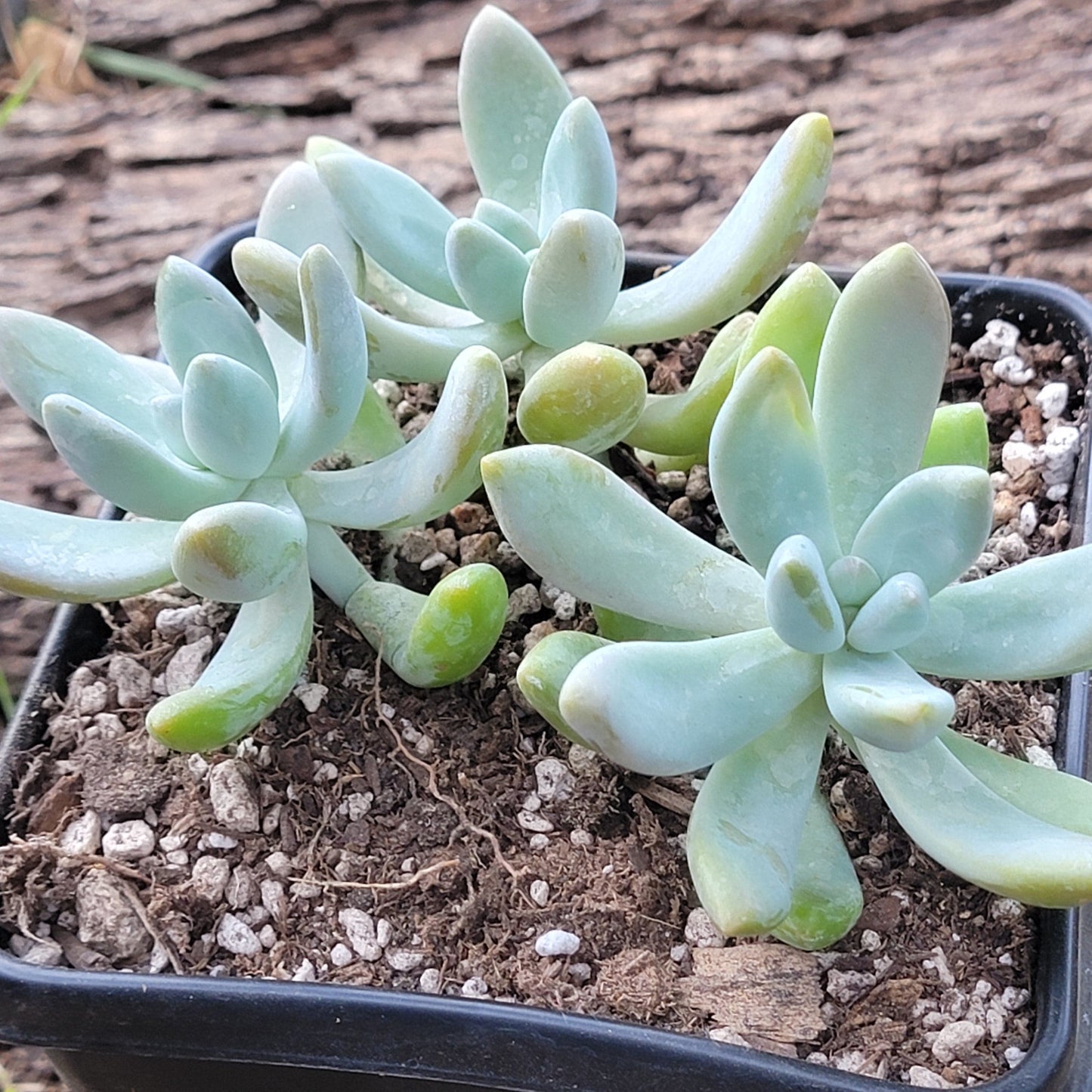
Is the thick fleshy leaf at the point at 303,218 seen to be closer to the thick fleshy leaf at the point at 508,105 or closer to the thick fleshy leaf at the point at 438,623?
the thick fleshy leaf at the point at 508,105

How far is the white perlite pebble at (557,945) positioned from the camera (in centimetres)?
69

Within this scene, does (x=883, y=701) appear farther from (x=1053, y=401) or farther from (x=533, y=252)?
(x=1053, y=401)

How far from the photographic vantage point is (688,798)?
0.75m

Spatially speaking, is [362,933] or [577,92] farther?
[577,92]

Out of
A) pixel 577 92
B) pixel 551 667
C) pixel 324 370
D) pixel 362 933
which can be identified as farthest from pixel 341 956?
pixel 577 92

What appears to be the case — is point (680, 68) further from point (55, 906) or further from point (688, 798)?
point (55, 906)

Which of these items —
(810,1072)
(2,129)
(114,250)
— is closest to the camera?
(810,1072)

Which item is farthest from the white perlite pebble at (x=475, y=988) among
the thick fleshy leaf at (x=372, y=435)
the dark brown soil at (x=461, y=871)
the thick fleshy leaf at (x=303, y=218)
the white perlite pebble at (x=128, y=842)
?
the thick fleshy leaf at (x=303, y=218)

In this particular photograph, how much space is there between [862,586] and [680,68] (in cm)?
117

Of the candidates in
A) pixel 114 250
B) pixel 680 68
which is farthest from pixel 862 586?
pixel 114 250

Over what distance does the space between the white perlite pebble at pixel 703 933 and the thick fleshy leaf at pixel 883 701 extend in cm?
18

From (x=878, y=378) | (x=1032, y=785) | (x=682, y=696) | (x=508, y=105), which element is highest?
(x=508, y=105)

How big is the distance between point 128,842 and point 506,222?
1.55ft

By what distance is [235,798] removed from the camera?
0.76 m
